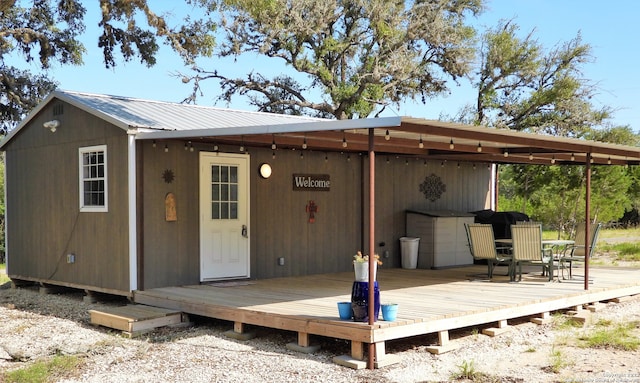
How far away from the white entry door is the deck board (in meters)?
0.35

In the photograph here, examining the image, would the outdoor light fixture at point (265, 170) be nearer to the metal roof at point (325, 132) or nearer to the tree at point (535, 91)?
the metal roof at point (325, 132)

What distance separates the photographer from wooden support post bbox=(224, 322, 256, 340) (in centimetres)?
679

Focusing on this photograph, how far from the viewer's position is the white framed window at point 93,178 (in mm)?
8711

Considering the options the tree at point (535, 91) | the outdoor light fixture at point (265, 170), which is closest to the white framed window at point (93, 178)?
the outdoor light fixture at point (265, 170)

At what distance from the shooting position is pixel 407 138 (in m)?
7.93

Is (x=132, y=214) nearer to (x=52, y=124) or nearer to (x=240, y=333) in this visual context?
(x=52, y=124)

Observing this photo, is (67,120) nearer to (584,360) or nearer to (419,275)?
(419,275)

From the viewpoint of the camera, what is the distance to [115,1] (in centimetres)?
1011

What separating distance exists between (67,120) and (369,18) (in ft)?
42.8

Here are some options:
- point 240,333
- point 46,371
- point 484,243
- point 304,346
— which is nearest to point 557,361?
point 304,346

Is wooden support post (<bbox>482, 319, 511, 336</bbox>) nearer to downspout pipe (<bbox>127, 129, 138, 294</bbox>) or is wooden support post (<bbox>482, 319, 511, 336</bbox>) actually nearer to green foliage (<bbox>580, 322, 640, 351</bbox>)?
green foliage (<bbox>580, 322, 640, 351</bbox>)

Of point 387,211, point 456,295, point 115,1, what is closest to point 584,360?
point 456,295

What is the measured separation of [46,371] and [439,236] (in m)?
7.12

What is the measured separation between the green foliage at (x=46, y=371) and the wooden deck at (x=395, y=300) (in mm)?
1609
